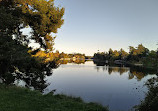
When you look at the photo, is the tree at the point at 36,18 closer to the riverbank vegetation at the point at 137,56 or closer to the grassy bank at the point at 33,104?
the grassy bank at the point at 33,104

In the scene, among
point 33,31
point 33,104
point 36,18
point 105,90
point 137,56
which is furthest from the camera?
point 137,56

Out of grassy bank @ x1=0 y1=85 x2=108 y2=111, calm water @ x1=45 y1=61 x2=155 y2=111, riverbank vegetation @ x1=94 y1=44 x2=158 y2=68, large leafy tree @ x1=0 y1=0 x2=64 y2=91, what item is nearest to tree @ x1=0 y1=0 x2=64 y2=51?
large leafy tree @ x1=0 y1=0 x2=64 y2=91

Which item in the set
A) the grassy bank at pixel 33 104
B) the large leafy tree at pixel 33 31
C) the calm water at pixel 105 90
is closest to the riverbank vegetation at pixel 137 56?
the calm water at pixel 105 90

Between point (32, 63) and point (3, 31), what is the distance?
15.0ft

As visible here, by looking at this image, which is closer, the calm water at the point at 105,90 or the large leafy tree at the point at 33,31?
the large leafy tree at the point at 33,31

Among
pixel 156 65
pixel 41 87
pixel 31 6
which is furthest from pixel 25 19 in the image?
pixel 156 65

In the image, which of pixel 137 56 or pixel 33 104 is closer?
pixel 33 104

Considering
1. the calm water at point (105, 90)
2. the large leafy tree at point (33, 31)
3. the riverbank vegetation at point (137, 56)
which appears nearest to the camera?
the riverbank vegetation at point (137, 56)

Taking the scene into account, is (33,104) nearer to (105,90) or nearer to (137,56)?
(105,90)

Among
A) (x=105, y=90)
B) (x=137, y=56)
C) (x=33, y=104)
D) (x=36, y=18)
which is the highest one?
(x=36, y=18)

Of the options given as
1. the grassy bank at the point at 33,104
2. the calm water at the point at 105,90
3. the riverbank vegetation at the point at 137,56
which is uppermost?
the riverbank vegetation at the point at 137,56

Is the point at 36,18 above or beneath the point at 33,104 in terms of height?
above

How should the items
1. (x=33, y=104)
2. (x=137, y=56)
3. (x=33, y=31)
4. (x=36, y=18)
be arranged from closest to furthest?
(x=33, y=104), (x=36, y=18), (x=33, y=31), (x=137, y=56)

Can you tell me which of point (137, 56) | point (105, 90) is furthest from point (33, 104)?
point (137, 56)
